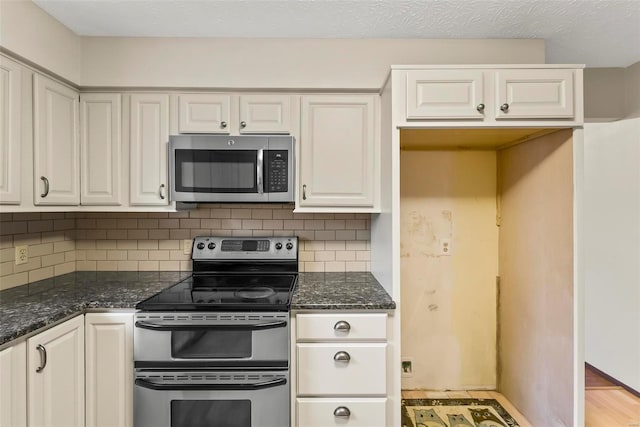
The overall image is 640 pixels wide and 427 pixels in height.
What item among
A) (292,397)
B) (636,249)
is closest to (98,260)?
(292,397)

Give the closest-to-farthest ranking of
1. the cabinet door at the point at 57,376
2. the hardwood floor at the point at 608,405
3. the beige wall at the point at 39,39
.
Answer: the cabinet door at the point at 57,376
the beige wall at the point at 39,39
the hardwood floor at the point at 608,405

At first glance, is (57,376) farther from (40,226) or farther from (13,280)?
(40,226)

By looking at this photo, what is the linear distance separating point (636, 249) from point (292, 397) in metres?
2.66

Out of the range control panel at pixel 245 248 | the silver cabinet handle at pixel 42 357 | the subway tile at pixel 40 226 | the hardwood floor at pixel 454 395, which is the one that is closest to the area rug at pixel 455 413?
the hardwood floor at pixel 454 395

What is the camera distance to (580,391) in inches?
70.2

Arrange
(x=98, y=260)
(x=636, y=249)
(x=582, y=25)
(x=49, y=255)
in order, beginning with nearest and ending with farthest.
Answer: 1. (x=582, y=25)
2. (x=49, y=255)
3. (x=98, y=260)
4. (x=636, y=249)

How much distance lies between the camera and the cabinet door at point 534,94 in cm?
180

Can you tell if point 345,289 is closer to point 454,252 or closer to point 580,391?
point 454,252

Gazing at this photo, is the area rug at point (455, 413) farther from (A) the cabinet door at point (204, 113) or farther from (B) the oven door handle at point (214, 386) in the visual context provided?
(A) the cabinet door at point (204, 113)

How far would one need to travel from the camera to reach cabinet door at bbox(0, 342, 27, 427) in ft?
4.32

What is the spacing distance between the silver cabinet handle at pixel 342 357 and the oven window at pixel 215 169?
100 cm

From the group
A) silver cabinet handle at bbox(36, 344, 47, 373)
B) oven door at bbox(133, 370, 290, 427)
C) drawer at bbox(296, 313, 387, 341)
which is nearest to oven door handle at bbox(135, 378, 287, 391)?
oven door at bbox(133, 370, 290, 427)

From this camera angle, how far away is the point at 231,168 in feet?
6.97

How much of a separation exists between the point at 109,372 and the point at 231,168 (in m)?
1.19
